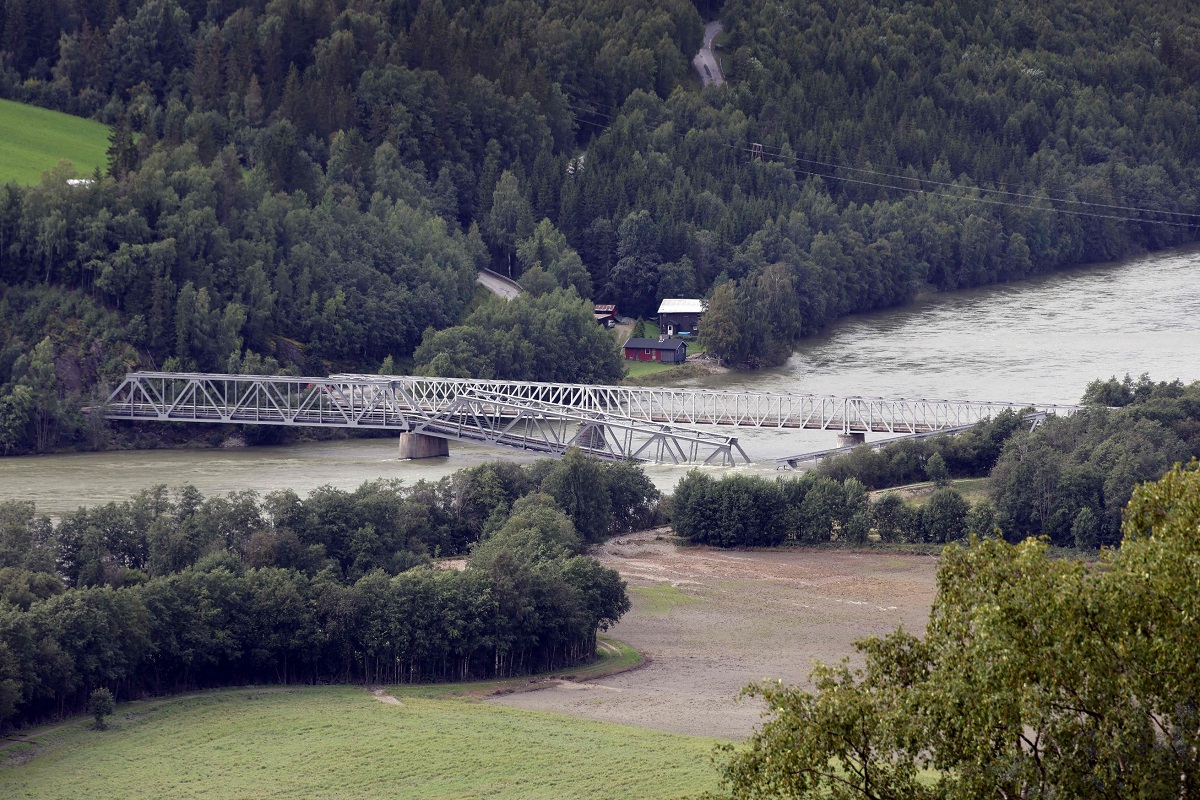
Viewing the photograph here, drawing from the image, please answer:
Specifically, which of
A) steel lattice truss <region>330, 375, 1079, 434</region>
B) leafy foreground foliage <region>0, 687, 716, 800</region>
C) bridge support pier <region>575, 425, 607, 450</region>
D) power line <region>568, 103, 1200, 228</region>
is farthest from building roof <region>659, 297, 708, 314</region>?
leafy foreground foliage <region>0, 687, 716, 800</region>

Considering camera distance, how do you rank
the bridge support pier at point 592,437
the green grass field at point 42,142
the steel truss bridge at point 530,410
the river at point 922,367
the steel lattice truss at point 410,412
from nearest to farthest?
the river at point 922,367 → the steel truss bridge at point 530,410 → the steel lattice truss at point 410,412 → the bridge support pier at point 592,437 → the green grass field at point 42,142

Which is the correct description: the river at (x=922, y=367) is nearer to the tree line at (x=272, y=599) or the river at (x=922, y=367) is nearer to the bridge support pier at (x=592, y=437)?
the bridge support pier at (x=592, y=437)

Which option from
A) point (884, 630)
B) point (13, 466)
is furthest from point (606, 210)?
point (884, 630)

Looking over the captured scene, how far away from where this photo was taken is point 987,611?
66.2ft

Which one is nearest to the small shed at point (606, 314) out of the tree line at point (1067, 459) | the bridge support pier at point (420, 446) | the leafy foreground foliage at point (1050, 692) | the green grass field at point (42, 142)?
the green grass field at point (42, 142)

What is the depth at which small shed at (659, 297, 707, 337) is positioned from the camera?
346ft

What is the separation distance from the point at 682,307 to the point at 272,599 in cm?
6205

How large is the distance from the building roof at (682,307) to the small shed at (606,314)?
9.04 feet

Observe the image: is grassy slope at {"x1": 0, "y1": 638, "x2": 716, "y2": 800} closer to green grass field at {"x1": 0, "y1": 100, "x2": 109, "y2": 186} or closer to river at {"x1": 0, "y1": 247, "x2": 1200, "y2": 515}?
river at {"x1": 0, "y1": 247, "x2": 1200, "y2": 515}

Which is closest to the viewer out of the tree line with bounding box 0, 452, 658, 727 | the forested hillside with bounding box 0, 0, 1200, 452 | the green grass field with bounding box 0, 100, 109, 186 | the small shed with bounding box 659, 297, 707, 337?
the tree line with bounding box 0, 452, 658, 727

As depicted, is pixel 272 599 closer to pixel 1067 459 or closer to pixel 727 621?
pixel 727 621

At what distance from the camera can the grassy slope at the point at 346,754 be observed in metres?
36.4

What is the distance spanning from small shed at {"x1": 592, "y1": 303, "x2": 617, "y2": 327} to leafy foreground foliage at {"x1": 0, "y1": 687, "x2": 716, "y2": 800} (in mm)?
64492

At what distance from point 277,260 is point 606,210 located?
94.4 ft
